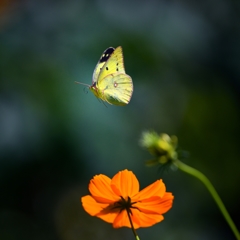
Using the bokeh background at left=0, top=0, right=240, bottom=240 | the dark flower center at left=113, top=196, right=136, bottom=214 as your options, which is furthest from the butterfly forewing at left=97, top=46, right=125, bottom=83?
the bokeh background at left=0, top=0, right=240, bottom=240

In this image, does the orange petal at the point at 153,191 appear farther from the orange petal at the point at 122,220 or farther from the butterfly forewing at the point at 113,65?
the butterfly forewing at the point at 113,65

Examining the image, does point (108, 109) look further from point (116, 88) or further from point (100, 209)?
point (100, 209)

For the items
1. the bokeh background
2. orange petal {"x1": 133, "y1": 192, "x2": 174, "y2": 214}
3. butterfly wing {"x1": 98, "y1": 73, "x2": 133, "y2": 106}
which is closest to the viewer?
orange petal {"x1": 133, "y1": 192, "x2": 174, "y2": 214}

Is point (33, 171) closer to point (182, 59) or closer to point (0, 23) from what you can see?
point (0, 23)

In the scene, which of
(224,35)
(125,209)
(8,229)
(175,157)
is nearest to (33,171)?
(8,229)

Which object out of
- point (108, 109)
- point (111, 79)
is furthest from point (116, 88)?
point (108, 109)

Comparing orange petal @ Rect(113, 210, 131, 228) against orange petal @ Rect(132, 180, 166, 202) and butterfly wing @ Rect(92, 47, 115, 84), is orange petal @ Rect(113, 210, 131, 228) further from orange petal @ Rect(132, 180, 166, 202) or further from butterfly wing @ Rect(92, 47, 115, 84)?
butterfly wing @ Rect(92, 47, 115, 84)

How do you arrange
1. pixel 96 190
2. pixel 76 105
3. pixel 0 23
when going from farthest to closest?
pixel 0 23 < pixel 76 105 < pixel 96 190
